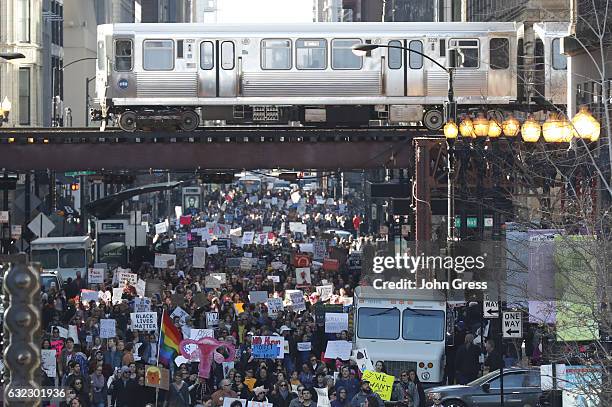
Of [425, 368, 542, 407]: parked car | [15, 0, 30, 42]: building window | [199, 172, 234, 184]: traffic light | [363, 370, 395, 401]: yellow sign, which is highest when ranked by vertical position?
[15, 0, 30, 42]: building window

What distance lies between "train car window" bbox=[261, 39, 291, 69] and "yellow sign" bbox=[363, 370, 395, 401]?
18504mm

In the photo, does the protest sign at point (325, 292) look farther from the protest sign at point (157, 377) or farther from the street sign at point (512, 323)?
the protest sign at point (157, 377)

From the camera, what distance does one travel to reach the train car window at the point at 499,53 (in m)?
40.6

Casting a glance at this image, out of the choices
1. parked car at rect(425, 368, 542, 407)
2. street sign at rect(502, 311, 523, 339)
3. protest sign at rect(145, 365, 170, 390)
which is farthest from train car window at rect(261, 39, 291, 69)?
protest sign at rect(145, 365, 170, 390)

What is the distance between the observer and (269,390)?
24.2 meters

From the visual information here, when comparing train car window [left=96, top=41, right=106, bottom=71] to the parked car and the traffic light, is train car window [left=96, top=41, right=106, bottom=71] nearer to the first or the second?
the traffic light

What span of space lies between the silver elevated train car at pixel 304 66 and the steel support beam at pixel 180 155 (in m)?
2.23

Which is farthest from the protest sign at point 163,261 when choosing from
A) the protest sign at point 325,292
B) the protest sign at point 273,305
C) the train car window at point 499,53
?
the protest sign at point 273,305

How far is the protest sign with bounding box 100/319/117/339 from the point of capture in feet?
95.5

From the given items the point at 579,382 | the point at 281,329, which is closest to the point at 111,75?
the point at 281,329

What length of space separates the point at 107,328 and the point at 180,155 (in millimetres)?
14922

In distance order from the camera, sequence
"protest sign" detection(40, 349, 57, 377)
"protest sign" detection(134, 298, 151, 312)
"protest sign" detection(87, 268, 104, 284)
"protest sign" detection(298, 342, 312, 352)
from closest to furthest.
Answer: "protest sign" detection(40, 349, 57, 377) < "protest sign" detection(298, 342, 312, 352) < "protest sign" detection(134, 298, 151, 312) < "protest sign" detection(87, 268, 104, 284)

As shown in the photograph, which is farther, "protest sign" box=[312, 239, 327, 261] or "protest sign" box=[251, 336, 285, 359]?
"protest sign" box=[312, 239, 327, 261]

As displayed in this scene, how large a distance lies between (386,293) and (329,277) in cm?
1537
